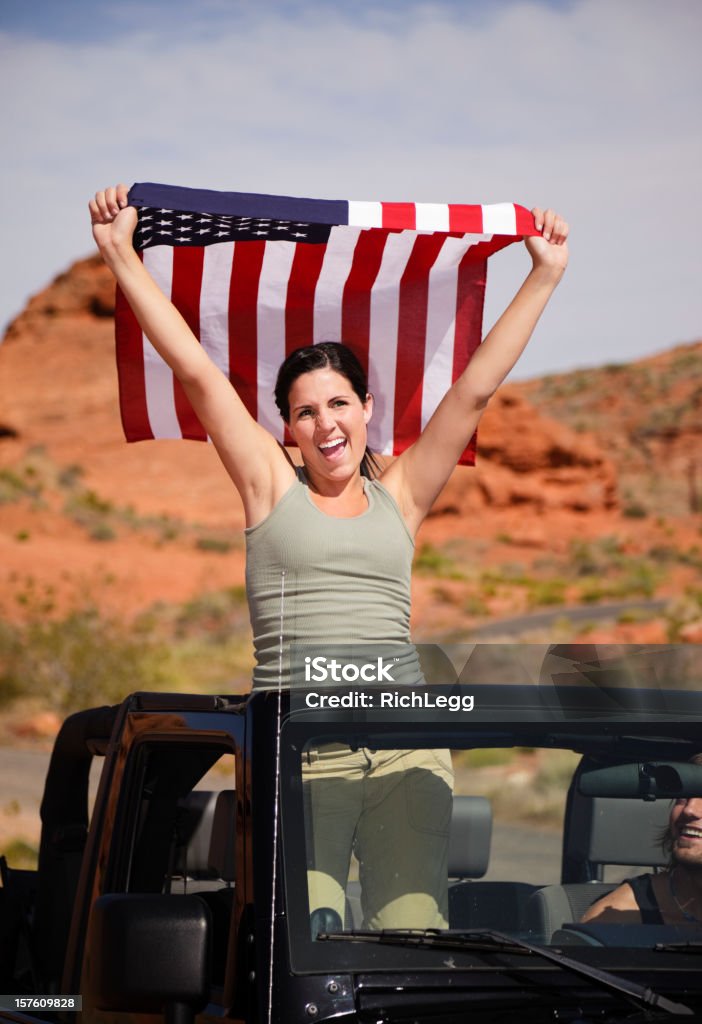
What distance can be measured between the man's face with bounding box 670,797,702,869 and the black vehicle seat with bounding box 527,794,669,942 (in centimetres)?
3

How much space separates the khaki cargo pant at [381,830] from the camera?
278cm

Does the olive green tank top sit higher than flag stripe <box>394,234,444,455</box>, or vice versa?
flag stripe <box>394,234,444,455</box>

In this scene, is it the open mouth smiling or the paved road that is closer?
the open mouth smiling

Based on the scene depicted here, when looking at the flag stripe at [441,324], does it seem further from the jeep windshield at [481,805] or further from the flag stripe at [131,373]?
the jeep windshield at [481,805]

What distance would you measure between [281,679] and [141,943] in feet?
2.15

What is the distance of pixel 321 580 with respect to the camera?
3.28 m

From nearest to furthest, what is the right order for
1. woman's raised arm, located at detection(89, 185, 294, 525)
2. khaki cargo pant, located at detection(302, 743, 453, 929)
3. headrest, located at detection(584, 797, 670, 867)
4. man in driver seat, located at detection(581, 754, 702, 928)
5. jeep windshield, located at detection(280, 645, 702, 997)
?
jeep windshield, located at detection(280, 645, 702, 997), khaki cargo pant, located at detection(302, 743, 453, 929), man in driver seat, located at detection(581, 754, 702, 928), headrest, located at detection(584, 797, 670, 867), woman's raised arm, located at detection(89, 185, 294, 525)

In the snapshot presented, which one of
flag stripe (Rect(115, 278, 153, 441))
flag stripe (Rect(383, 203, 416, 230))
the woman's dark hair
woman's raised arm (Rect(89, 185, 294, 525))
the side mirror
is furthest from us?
flag stripe (Rect(115, 278, 153, 441))

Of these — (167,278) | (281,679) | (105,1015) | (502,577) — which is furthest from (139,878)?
(502,577)

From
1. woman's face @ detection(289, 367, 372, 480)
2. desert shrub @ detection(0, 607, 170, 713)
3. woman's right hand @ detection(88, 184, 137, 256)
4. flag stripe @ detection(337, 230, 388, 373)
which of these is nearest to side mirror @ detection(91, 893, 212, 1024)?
woman's face @ detection(289, 367, 372, 480)

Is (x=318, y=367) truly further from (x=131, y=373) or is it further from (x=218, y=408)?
(x=131, y=373)

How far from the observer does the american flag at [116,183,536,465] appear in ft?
15.8

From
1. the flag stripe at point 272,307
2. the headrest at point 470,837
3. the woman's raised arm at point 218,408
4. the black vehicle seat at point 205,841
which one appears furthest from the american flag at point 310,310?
the headrest at point 470,837

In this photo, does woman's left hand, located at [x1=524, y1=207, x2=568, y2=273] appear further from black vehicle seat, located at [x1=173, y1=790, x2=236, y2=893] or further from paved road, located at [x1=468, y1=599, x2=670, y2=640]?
paved road, located at [x1=468, y1=599, x2=670, y2=640]
